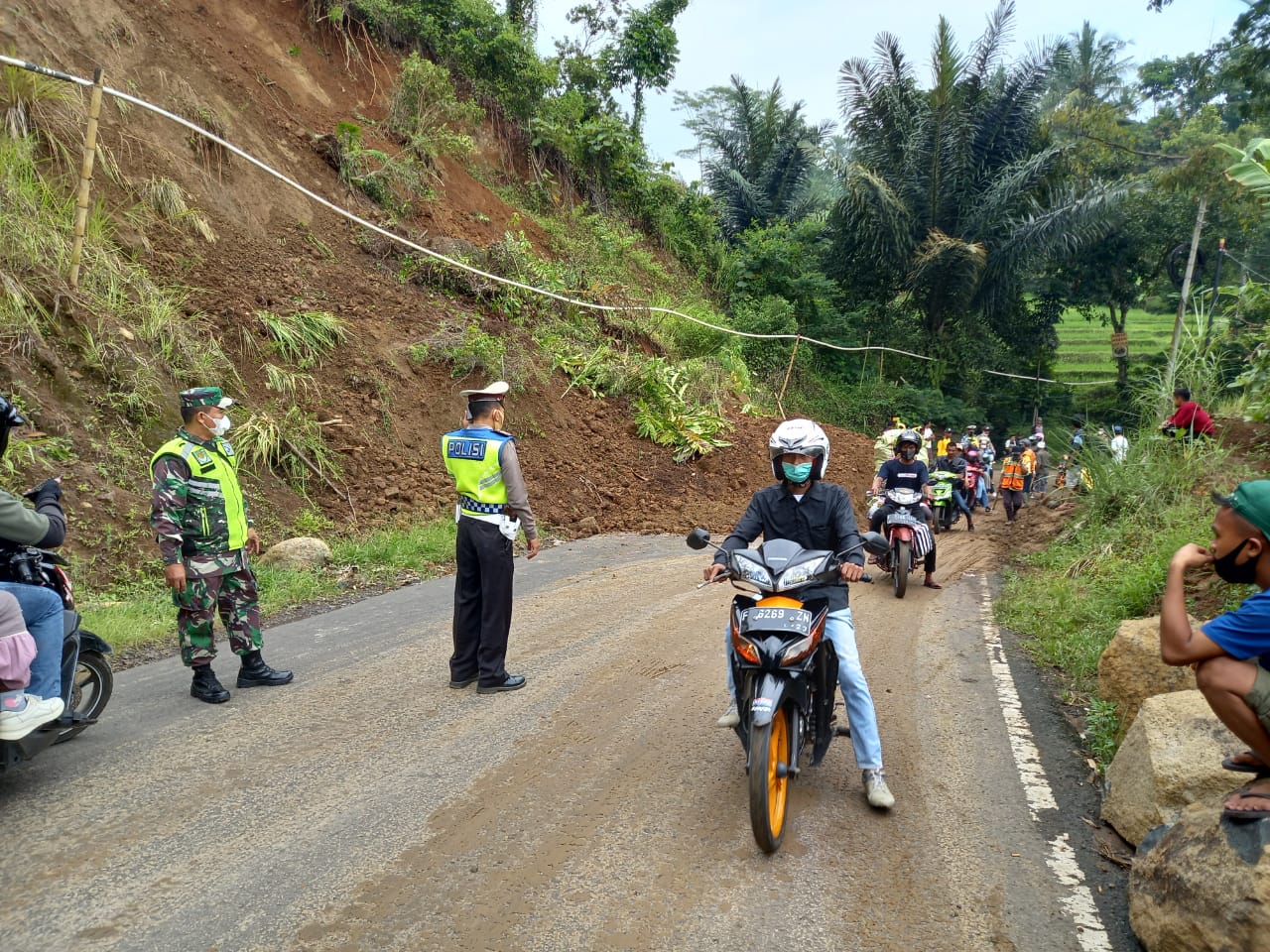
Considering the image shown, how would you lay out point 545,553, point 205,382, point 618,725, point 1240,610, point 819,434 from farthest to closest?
point 545,553 → point 205,382 → point 618,725 → point 819,434 → point 1240,610

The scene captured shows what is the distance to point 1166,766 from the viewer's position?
3955mm

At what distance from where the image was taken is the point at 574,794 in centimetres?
439

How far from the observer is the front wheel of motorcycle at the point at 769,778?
3730mm

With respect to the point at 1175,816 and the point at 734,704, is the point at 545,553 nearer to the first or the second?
the point at 734,704

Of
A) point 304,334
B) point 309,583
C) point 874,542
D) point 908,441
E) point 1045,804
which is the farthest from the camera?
point 304,334

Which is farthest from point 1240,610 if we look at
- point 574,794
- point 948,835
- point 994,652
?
point 994,652

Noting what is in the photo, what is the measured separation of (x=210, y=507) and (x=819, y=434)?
3.77 m

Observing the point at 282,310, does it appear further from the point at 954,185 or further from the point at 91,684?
the point at 954,185

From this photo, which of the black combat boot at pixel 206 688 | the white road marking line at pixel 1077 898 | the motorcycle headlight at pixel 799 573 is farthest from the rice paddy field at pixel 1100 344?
the black combat boot at pixel 206 688

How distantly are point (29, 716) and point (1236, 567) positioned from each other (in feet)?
17.4

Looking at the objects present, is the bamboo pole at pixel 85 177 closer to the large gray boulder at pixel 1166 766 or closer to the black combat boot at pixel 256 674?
the black combat boot at pixel 256 674

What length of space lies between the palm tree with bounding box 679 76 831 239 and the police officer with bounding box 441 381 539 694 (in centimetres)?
2560

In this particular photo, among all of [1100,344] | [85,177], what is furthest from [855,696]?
[1100,344]

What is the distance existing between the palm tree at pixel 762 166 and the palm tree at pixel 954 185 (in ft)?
8.06
